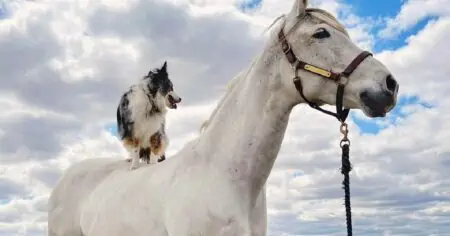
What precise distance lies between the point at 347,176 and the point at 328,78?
81 cm

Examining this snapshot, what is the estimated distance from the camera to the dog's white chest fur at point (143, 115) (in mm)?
8148

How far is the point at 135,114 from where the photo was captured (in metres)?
8.40

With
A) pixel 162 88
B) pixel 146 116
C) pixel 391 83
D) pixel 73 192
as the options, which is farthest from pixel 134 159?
pixel 391 83

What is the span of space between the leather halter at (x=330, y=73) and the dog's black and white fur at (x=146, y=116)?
3.04 m

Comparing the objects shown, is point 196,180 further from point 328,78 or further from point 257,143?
point 328,78

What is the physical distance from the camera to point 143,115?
840 cm

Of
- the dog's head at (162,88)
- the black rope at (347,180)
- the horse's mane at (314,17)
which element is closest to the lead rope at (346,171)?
the black rope at (347,180)

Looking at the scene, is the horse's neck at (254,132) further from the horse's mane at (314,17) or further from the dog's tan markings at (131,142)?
the dog's tan markings at (131,142)

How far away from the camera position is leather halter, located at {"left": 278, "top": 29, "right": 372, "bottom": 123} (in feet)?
15.8

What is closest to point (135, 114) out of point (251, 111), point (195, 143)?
point (195, 143)

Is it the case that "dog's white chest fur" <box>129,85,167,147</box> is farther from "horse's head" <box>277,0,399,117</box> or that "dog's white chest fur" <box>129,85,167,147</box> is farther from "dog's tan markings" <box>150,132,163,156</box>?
"horse's head" <box>277,0,399,117</box>

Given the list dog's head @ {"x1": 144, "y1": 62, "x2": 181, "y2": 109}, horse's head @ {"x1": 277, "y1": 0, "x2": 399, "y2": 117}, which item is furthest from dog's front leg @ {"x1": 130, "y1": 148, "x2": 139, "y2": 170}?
horse's head @ {"x1": 277, "y1": 0, "x2": 399, "y2": 117}

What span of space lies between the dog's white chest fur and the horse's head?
3377mm

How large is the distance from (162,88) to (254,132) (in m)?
4.23
